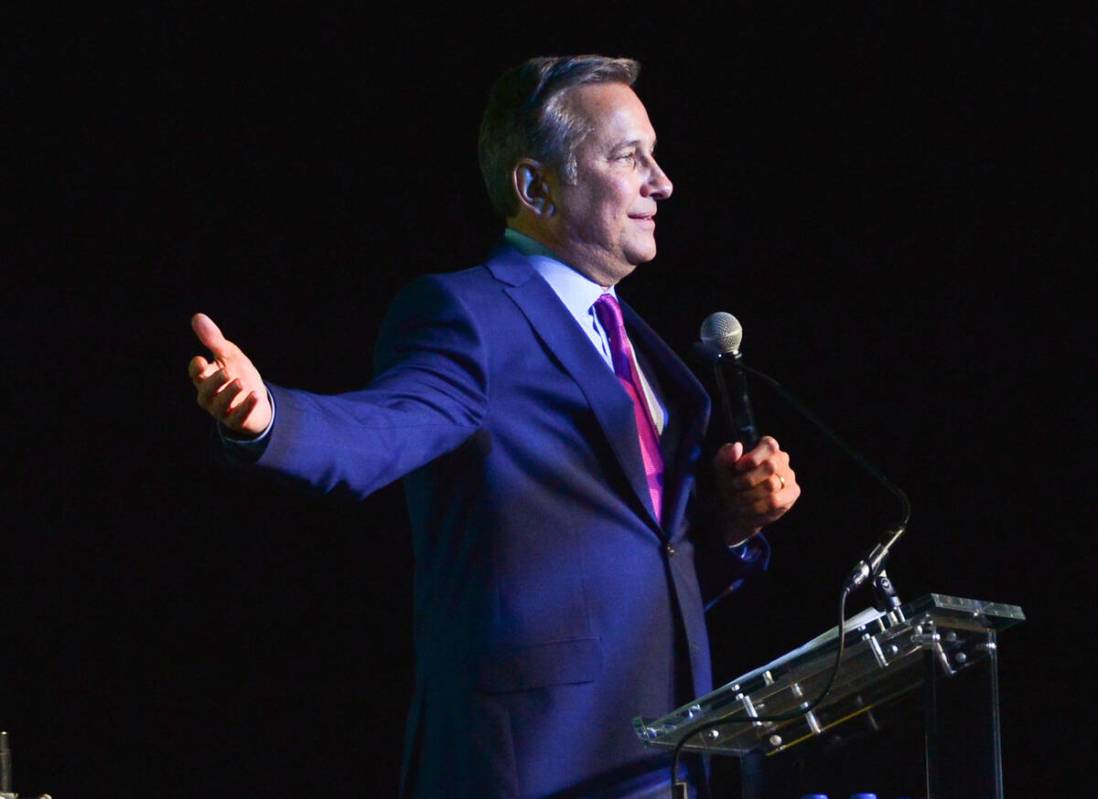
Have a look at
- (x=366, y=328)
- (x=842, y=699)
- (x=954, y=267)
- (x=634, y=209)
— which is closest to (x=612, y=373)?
(x=634, y=209)

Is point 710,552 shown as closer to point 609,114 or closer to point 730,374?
point 730,374

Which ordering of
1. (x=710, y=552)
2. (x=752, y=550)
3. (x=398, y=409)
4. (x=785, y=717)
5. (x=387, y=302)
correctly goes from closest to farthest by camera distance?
(x=785, y=717)
(x=398, y=409)
(x=710, y=552)
(x=752, y=550)
(x=387, y=302)

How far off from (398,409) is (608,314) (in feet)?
1.96

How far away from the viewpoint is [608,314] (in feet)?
8.21

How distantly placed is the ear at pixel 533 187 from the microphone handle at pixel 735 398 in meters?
0.45

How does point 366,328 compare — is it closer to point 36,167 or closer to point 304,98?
point 304,98

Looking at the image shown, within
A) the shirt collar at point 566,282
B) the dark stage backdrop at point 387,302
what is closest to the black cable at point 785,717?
the shirt collar at point 566,282

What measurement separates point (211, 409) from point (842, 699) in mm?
805

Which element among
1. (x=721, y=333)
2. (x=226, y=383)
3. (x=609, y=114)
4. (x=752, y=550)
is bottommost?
(x=752, y=550)

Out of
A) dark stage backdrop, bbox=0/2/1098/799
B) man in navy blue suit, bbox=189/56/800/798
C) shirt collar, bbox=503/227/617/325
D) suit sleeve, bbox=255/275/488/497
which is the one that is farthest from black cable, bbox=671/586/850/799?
dark stage backdrop, bbox=0/2/1098/799

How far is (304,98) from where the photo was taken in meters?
3.79

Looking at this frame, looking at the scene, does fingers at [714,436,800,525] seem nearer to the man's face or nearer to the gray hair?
the man's face

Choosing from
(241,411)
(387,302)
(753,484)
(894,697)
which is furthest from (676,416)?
→ (387,302)

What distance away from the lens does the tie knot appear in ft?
8.19
